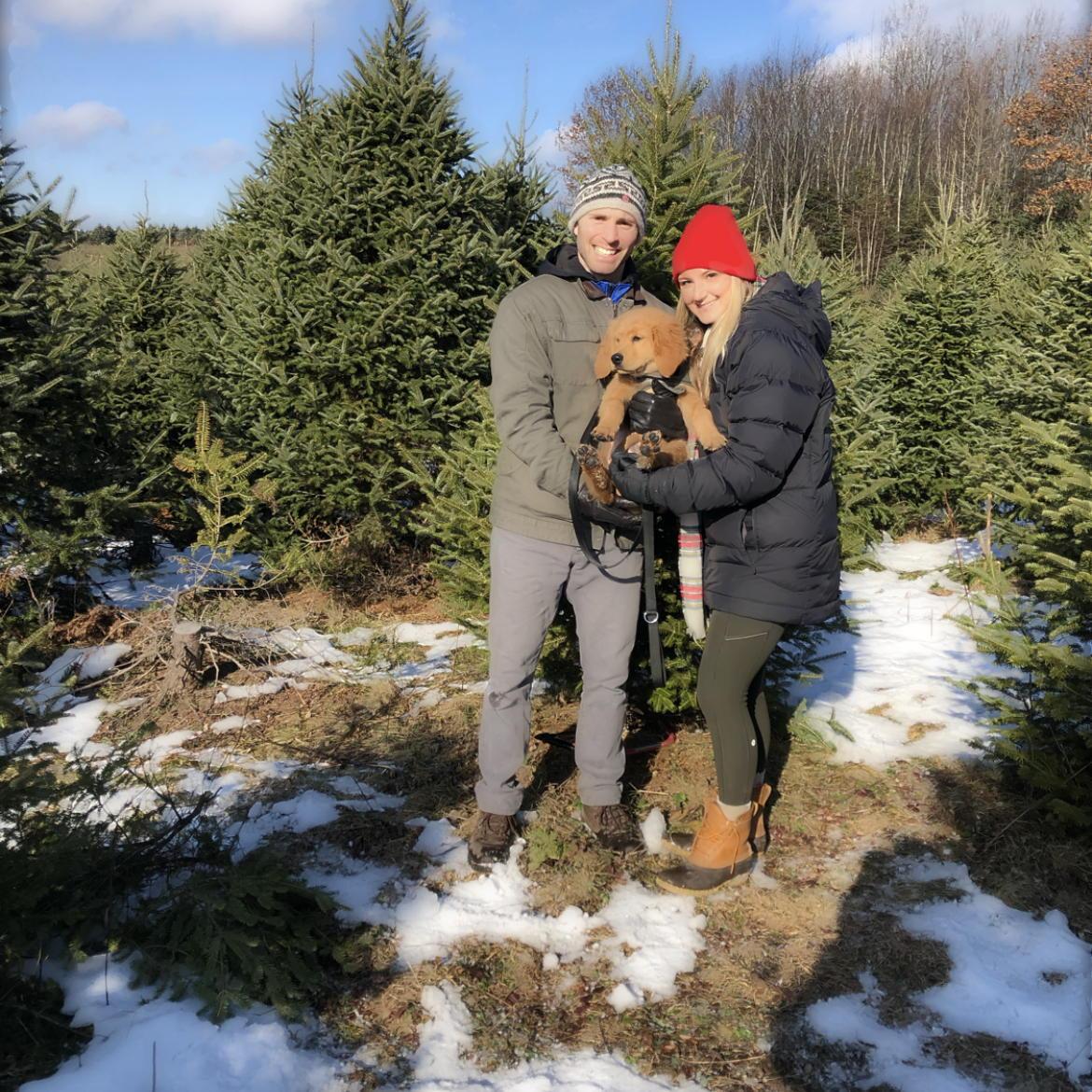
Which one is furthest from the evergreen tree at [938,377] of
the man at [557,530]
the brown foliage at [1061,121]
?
the brown foliage at [1061,121]

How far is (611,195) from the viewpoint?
2.87 meters

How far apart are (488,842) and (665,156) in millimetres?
3299

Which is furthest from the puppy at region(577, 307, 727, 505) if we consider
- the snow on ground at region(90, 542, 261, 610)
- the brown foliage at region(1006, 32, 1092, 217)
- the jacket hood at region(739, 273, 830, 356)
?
the brown foliage at region(1006, 32, 1092, 217)

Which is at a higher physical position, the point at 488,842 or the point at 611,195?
the point at 611,195

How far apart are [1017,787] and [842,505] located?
1.75 meters

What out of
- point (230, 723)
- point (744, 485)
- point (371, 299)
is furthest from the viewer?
point (371, 299)

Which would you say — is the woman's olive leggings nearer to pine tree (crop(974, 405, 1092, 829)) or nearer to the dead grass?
the dead grass

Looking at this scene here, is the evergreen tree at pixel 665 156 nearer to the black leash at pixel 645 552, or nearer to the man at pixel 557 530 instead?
the man at pixel 557 530

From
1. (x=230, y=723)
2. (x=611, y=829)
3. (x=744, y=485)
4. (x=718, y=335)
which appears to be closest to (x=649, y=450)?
(x=744, y=485)

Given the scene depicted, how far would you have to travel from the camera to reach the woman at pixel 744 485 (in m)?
2.62

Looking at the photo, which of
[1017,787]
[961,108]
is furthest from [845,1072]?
[961,108]

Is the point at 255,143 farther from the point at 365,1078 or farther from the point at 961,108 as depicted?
the point at 961,108

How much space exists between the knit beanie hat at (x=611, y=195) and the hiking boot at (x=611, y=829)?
2.22 meters

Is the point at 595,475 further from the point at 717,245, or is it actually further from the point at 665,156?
the point at 665,156
